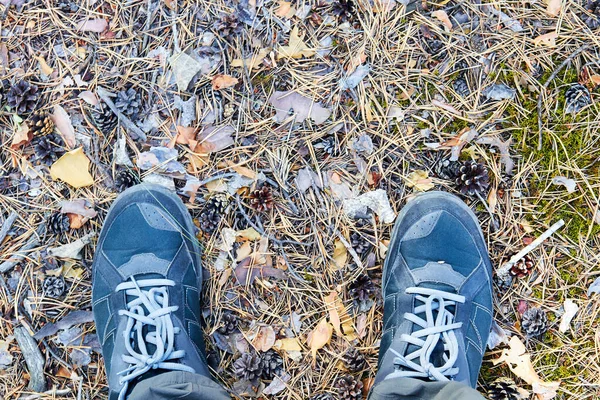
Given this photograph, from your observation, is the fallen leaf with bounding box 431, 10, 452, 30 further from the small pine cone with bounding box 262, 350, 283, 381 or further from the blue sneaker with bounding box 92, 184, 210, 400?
the small pine cone with bounding box 262, 350, 283, 381

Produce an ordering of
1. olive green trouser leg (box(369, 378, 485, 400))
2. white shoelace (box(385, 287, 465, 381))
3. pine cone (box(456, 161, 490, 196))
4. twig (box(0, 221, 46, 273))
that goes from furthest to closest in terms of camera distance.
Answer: twig (box(0, 221, 46, 273)) → pine cone (box(456, 161, 490, 196)) → white shoelace (box(385, 287, 465, 381)) → olive green trouser leg (box(369, 378, 485, 400))

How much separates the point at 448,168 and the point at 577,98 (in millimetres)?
655

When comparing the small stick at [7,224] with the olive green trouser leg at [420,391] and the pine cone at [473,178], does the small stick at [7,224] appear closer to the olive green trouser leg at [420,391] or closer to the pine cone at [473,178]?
the olive green trouser leg at [420,391]

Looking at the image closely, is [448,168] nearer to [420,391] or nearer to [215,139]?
[420,391]

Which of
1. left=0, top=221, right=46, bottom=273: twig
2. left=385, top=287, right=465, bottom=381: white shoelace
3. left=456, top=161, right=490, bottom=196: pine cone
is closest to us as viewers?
left=385, top=287, right=465, bottom=381: white shoelace

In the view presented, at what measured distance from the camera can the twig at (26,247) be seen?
222 centimetres

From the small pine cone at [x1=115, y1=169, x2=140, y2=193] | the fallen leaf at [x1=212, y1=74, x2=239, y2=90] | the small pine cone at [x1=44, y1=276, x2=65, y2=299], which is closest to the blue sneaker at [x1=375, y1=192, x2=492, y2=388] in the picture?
the fallen leaf at [x1=212, y1=74, x2=239, y2=90]

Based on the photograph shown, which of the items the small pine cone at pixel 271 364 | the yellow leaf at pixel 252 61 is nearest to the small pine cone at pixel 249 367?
the small pine cone at pixel 271 364

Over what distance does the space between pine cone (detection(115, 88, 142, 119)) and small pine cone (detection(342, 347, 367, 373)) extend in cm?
148

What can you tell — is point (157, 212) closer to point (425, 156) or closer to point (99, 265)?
point (99, 265)

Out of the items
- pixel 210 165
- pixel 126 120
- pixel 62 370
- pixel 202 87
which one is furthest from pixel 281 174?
pixel 62 370

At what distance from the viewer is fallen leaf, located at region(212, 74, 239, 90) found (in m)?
2.17

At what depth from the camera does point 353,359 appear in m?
2.15

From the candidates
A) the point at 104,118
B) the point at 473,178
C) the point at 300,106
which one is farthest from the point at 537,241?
the point at 104,118
